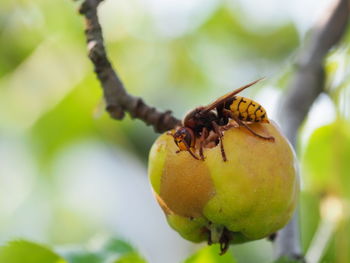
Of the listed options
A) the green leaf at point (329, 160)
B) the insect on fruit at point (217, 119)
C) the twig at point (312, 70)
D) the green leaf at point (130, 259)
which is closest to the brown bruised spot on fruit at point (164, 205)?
the insect on fruit at point (217, 119)

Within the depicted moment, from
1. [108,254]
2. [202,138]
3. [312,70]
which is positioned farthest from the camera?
[312,70]

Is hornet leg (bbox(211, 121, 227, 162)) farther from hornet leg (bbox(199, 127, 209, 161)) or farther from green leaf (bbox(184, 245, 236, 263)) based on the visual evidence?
green leaf (bbox(184, 245, 236, 263))

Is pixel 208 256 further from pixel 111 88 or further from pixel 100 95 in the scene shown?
pixel 100 95

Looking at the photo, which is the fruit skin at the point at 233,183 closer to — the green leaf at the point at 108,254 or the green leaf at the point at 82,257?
the green leaf at the point at 108,254

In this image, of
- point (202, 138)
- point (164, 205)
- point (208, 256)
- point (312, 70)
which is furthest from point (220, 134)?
point (312, 70)

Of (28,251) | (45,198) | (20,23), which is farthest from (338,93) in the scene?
(45,198)
